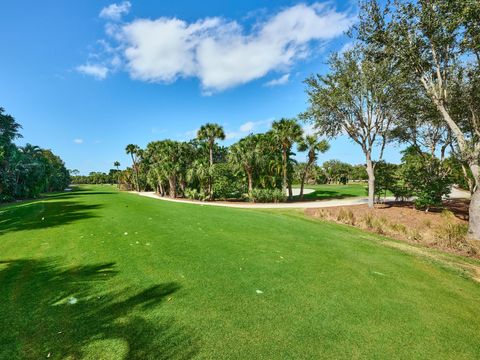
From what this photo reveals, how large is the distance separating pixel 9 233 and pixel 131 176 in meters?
63.2

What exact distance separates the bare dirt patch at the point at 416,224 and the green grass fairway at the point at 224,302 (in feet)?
15.0

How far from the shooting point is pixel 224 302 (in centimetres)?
466

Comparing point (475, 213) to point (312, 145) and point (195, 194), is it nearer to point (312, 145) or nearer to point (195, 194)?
point (312, 145)

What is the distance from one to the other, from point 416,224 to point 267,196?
1540cm

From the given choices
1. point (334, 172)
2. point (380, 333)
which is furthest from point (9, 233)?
point (334, 172)

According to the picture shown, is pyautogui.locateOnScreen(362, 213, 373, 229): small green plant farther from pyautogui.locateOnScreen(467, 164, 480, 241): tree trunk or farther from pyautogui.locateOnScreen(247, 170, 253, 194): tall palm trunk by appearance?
pyautogui.locateOnScreen(247, 170, 253, 194): tall palm trunk

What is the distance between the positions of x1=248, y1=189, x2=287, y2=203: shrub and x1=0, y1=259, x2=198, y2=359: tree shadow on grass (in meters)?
24.1

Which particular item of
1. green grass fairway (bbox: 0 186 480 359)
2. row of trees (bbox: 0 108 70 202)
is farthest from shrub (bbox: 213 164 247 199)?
row of trees (bbox: 0 108 70 202)

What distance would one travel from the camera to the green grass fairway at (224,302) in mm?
3502

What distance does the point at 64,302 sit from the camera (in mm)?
4508

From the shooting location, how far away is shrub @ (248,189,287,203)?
28.8 metres

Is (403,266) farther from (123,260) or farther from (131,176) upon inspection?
(131,176)

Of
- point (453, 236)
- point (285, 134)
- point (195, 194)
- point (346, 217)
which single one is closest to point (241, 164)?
point (285, 134)

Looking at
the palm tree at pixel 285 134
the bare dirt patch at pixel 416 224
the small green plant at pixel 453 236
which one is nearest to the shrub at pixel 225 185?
the palm tree at pixel 285 134
